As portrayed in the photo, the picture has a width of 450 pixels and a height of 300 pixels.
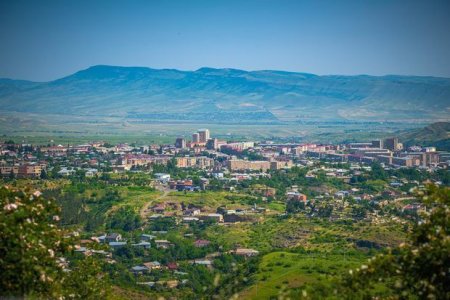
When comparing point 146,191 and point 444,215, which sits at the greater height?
point 444,215

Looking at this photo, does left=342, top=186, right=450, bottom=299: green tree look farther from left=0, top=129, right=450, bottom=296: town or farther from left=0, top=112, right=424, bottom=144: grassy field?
left=0, top=112, right=424, bottom=144: grassy field

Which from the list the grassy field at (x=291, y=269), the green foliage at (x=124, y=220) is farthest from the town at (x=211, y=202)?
the grassy field at (x=291, y=269)

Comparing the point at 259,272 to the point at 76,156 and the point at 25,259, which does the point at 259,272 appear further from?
the point at 76,156

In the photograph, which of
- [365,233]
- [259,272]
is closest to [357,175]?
[365,233]

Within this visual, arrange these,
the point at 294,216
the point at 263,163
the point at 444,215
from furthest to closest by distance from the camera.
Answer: the point at 263,163
the point at 294,216
the point at 444,215

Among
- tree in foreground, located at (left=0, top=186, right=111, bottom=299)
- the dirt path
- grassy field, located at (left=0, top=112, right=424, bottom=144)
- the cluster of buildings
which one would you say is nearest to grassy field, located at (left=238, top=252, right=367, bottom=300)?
tree in foreground, located at (left=0, top=186, right=111, bottom=299)

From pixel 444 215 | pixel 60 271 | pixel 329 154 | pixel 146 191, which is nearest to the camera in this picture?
pixel 444 215
